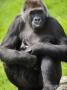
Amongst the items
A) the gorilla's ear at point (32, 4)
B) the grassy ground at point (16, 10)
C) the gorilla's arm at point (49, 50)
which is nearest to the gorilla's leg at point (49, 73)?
the gorilla's arm at point (49, 50)

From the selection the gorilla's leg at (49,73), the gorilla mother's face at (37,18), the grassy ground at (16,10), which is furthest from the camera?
the grassy ground at (16,10)

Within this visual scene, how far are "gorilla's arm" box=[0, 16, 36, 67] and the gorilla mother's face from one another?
0.16 metres

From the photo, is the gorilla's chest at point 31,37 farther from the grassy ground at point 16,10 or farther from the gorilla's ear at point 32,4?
the grassy ground at point 16,10

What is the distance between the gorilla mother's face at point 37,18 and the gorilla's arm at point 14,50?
0.52ft

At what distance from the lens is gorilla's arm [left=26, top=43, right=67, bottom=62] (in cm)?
547

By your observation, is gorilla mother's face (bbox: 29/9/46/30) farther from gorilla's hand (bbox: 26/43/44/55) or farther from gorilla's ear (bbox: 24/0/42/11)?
gorilla's hand (bbox: 26/43/44/55)

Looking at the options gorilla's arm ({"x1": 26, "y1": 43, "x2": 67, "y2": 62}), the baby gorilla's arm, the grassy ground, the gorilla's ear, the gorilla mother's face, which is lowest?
the grassy ground

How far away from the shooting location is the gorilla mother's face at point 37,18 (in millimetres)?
5578

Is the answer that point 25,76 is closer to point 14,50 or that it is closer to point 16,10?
point 14,50

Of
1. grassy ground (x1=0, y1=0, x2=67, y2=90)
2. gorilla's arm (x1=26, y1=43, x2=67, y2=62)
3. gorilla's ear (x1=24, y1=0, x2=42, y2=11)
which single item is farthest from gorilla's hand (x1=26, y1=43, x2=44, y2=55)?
grassy ground (x1=0, y1=0, x2=67, y2=90)

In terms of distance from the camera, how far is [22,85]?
5.73m

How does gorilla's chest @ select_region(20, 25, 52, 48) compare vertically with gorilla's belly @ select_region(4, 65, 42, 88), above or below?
above

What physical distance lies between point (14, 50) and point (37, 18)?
0.36m

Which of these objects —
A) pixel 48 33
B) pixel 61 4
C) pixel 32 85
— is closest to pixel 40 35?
pixel 48 33
